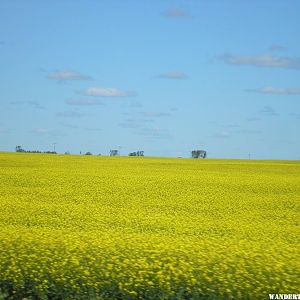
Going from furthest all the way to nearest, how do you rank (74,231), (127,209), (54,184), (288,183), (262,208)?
1. (288,183)
2. (54,184)
3. (262,208)
4. (127,209)
5. (74,231)

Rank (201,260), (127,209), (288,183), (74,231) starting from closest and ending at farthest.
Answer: (201,260) < (74,231) < (127,209) < (288,183)

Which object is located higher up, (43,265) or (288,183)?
(288,183)

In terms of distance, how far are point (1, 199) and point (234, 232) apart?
784 cm

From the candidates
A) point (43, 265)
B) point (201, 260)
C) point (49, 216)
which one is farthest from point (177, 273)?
point (49, 216)

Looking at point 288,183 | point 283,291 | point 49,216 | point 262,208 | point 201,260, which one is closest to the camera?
point 283,291

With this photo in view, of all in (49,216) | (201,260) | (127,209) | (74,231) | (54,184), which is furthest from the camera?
(54,184)

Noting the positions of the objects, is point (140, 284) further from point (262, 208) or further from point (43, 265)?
point (262, 208)

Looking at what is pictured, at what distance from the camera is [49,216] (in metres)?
13.2

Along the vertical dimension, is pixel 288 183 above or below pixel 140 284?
above

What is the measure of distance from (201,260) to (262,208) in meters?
8.19

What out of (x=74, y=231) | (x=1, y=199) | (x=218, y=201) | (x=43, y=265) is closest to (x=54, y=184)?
(x=1, y=199)

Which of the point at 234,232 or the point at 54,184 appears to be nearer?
the point at 234,232

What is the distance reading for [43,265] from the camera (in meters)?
8.46

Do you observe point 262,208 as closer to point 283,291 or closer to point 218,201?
point 218,201
